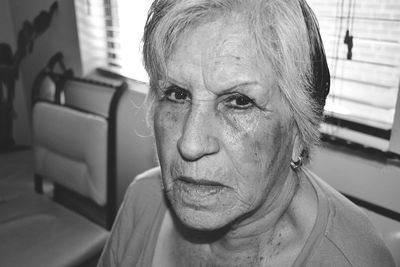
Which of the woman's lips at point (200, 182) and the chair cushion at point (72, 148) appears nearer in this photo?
the woman's lips at point (200, 182)

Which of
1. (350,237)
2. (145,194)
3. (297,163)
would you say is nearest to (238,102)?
(297,163)

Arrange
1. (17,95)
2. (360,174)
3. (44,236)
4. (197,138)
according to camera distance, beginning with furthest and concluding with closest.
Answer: (17,95), (44,236), (360,174), (197,138)

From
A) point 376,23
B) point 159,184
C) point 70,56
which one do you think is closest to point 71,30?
point 70,56

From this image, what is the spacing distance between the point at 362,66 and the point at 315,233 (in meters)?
0.79

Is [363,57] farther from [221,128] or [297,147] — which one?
[221,128]

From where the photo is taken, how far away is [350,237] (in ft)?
2.80

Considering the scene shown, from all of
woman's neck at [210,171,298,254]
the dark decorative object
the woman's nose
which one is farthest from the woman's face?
the dark decorative object

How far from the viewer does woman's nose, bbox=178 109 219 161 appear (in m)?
0.70

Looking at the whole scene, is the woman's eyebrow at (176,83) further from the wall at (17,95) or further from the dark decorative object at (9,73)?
the wall at (17,95)

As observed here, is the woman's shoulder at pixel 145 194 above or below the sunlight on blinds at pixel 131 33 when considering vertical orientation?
below

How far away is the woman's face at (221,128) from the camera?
0.70 metres

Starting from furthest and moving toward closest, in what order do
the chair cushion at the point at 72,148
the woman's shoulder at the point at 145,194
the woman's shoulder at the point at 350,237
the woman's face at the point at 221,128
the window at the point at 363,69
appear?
the chair cushion at the point at 72,148, the window at the point at 363,69, the woman's shoulder at the point at 145,194, the woman's shoulder at the point at 350,237, the woman's face at the point at 221,128

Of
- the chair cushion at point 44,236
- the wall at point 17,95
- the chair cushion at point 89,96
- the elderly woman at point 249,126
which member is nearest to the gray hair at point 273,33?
the elderly woman at point 249,126

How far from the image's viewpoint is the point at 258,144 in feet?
2.48
